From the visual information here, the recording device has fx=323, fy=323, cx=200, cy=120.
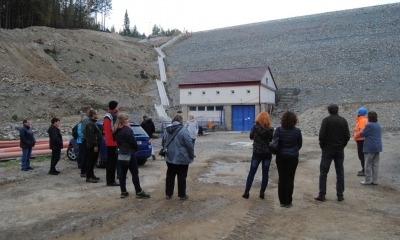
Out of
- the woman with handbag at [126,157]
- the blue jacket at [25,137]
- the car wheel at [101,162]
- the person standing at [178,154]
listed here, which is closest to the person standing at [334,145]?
the person standing at [178,154]

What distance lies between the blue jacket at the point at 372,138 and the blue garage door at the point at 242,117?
889 inches

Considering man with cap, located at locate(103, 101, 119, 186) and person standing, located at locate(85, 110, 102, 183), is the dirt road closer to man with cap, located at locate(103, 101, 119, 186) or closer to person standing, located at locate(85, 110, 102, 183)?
person standing, located at locate(85, 110, 102, 183)

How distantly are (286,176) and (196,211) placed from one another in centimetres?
181

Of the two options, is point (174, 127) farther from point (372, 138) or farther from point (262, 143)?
point (372, 138)

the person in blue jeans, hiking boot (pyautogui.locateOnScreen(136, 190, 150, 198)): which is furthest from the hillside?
the person in blue jeans

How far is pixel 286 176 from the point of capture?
19.8 feet

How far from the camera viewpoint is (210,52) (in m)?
56.5

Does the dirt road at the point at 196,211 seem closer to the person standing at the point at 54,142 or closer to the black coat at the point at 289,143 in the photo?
the person standing at the point at 54,142

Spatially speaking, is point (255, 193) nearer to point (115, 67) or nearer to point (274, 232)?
point (274, 232)

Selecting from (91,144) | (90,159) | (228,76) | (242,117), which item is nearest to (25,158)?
(90,159)

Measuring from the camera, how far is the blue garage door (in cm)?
3069

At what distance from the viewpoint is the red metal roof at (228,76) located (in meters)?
31.7

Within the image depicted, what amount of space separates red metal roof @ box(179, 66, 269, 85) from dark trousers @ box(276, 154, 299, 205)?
25508 millimetres

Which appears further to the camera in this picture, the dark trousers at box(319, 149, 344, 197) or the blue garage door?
the blue garage door
